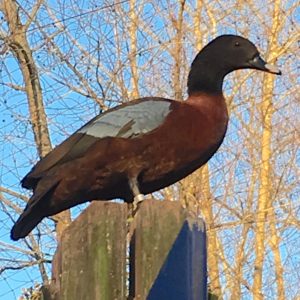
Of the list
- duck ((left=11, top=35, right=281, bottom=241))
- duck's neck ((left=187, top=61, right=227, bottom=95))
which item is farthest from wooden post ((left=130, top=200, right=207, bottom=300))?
duck's neck ((left=187, top=61, right=227, bottom=95))

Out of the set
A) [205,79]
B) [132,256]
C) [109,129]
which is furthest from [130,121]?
[132,256]

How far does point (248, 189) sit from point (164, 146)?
4.73 metres

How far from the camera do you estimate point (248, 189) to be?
23.0 feet

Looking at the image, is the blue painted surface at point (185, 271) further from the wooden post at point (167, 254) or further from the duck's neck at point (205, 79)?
the duck's neck at point (205, 79)

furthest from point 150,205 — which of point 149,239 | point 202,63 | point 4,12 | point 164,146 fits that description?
point 4,12

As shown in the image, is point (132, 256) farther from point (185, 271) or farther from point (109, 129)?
point (109, 129)

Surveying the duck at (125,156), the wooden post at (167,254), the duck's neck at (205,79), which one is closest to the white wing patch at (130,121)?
the duck at (125,156)

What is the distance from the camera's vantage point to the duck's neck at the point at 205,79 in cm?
256

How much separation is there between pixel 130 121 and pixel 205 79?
12.1 inches

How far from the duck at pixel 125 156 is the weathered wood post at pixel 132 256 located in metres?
0.60

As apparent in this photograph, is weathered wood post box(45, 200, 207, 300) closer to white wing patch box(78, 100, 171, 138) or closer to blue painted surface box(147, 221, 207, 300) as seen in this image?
blue painted surface box(147, 221, 207, 300)

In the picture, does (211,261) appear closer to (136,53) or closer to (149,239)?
(136,53)

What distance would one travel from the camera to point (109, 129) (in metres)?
2.43

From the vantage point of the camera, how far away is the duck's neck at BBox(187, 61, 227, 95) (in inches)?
101
